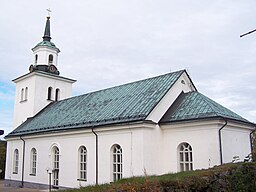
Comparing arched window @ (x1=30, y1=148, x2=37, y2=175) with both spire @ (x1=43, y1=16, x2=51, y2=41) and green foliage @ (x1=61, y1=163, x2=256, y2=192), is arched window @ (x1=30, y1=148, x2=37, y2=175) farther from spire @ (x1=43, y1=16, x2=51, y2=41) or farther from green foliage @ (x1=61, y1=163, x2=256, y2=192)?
green foliage @ (x1=61, y1=163, x2=256, y2=192)

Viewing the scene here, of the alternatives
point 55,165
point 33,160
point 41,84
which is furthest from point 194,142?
point 41,84

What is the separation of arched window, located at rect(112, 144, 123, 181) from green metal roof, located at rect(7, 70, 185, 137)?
1535mm

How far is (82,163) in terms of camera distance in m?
19.1

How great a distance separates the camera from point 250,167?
32.7 feet

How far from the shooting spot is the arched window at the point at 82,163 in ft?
62.0

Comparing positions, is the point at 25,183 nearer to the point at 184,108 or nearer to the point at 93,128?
the point at 93,128

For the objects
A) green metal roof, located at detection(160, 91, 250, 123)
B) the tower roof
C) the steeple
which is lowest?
green metal roof, located at detection(160, 91, 250, 123)

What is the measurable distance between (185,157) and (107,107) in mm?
6286

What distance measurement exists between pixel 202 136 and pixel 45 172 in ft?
39.8

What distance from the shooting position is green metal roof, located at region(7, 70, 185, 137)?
679 inches

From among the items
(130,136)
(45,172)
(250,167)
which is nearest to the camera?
(250,167)

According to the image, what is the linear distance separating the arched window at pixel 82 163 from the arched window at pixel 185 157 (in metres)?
6.16

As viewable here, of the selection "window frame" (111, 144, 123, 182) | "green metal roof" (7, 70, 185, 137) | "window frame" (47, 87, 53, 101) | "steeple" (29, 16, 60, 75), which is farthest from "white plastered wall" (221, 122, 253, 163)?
"steeple" (29, 16, 60, 75)

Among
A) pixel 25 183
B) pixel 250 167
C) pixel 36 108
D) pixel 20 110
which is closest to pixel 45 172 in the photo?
pixel 25 183
